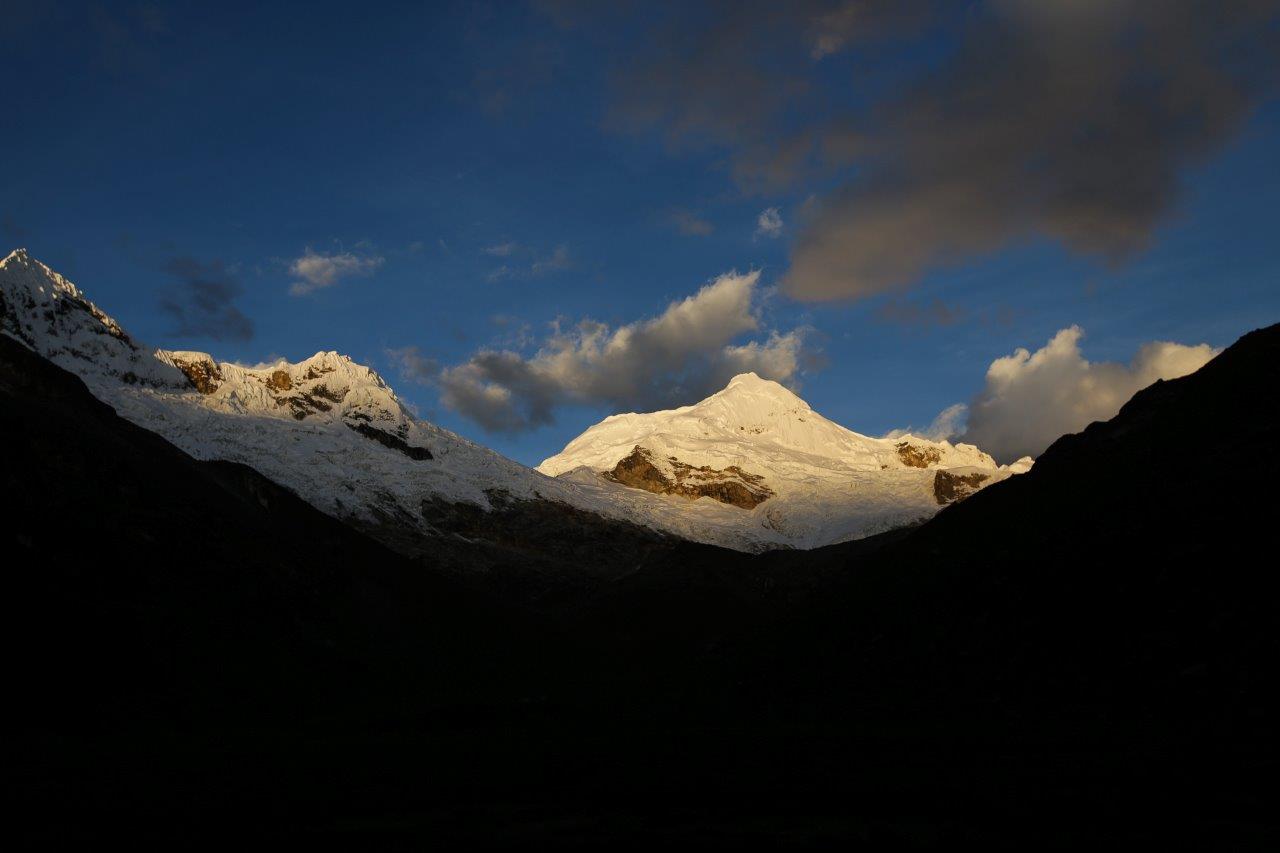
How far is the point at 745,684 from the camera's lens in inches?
2734

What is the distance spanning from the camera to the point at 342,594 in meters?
120

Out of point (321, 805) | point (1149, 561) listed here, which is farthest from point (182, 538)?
point (1149, 561)

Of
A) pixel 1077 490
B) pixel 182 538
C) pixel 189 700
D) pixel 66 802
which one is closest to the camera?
pixel 66 802

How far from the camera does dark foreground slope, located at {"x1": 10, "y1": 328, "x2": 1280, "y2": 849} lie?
25.9 metres

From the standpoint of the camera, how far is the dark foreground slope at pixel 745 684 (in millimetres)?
25917

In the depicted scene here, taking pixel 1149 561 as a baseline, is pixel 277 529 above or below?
above

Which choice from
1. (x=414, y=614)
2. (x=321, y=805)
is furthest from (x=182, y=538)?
(x=321, y=805)

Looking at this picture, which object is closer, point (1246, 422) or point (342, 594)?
point (1246, 422)

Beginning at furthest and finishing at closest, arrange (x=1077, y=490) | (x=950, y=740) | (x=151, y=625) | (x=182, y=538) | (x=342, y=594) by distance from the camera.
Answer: (x=342, y=594)
(x=182, y=538)
(x=151, y=625)
(x=1077, y=490)
(x=950, y=740)

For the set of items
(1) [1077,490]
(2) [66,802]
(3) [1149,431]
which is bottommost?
(2) [66,802]

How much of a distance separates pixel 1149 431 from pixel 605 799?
51665 mm

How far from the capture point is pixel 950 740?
38875 millimetres

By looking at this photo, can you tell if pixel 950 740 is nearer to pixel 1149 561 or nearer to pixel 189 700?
pixel 1149 561

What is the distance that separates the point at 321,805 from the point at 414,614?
334 feet
